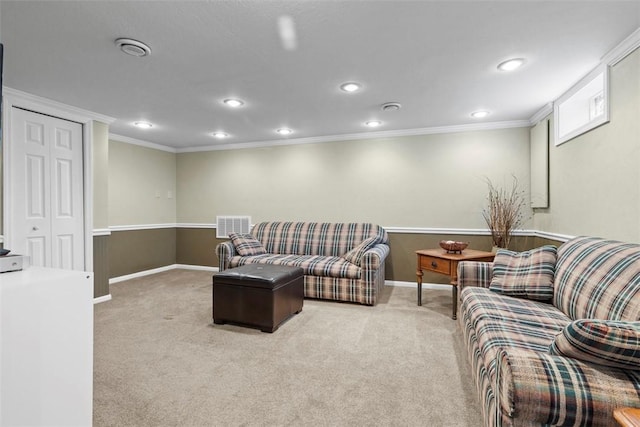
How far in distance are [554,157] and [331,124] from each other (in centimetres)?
255

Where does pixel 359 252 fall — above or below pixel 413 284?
above

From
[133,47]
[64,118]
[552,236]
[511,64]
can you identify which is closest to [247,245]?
[64,118]

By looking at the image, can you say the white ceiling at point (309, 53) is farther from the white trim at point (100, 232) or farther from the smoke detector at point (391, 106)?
the white trim at point (100, 232)

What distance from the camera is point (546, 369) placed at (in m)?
1.00

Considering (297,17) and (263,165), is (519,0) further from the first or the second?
(263,165)

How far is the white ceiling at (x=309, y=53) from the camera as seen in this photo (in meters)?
1.80

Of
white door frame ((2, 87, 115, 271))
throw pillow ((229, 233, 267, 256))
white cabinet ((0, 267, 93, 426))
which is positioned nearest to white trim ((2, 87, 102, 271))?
white door frame ((2, 87, 115, 271))

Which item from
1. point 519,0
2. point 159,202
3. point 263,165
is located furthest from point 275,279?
point 159,202

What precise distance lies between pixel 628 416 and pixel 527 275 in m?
1.58

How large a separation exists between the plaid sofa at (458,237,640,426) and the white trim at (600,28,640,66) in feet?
→ 4.23

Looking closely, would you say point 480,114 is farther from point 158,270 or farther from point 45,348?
point 158,270

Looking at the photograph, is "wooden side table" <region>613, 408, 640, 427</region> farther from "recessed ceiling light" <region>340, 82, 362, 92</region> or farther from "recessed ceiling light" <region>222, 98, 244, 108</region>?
"recessed ceiling light" <region>222, 98, 244, 108</region>

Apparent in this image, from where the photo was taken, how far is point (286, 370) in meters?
2.14

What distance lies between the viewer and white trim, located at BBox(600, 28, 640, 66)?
2025mm
